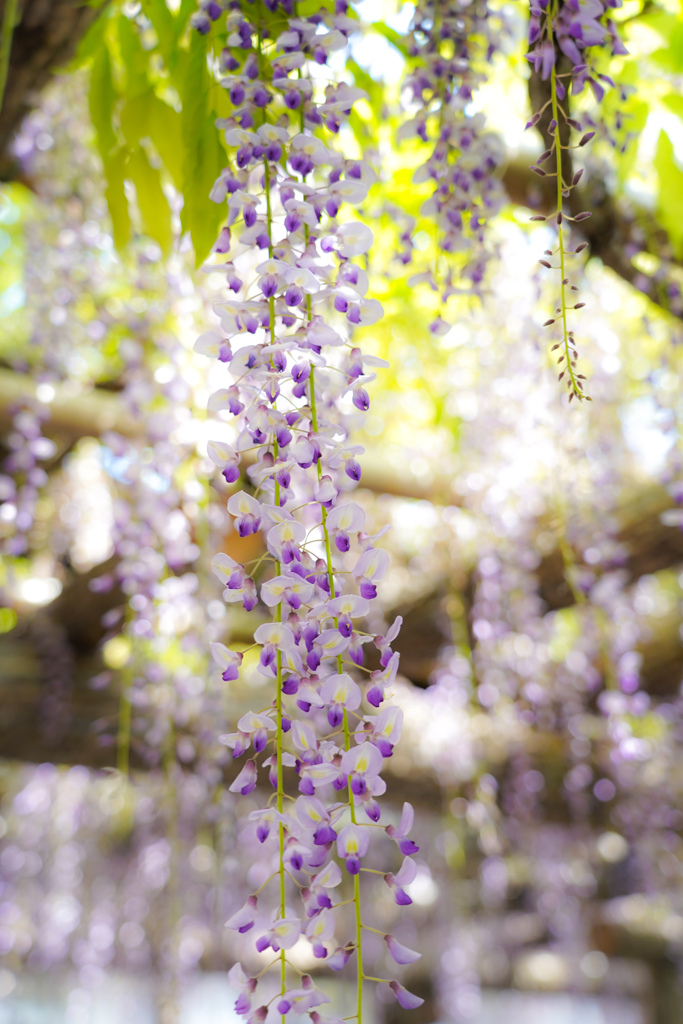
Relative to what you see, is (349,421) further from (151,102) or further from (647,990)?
(647,990)

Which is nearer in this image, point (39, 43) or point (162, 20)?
point (162, 20)

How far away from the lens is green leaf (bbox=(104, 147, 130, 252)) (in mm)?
1068

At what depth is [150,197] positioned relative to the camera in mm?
1084

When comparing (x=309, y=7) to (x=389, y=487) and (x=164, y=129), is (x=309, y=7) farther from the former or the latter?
(x=389, y=487)

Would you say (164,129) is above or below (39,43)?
below

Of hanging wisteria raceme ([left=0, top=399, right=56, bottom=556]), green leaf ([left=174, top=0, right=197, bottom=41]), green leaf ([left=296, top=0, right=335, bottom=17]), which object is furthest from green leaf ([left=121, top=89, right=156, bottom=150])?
hanging wisteria raceme ([left=0, top=399, right=56, bottom=556])

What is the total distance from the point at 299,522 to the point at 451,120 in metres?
0.60

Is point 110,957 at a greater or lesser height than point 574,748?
lesser

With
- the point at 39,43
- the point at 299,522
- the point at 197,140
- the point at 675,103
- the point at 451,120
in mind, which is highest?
the point at 39,43

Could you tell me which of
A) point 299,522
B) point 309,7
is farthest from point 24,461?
point 299,522

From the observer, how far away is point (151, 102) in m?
1.04

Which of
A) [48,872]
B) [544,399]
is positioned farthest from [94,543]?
[544,399]

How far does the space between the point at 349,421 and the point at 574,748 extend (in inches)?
78.9

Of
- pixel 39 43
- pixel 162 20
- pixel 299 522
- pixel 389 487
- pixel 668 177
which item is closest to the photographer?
pixel 299 522
